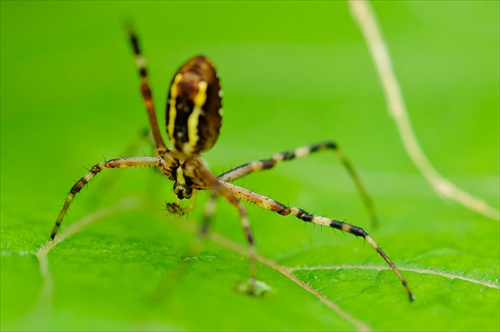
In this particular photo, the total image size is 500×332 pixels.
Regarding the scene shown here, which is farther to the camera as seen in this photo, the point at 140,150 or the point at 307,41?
the point at 307,41

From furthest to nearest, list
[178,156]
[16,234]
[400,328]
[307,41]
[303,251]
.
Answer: [307,41], [178,156], [303,251], [16,234], [400,328]

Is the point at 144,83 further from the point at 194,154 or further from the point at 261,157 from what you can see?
A: the point at 261,157

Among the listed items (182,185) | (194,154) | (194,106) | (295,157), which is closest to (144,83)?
(194,106)

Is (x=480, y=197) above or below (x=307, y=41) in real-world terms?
below

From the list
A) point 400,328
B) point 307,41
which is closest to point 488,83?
point 307,41

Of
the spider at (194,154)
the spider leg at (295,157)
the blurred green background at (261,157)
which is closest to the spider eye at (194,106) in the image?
the spider at (194,154)

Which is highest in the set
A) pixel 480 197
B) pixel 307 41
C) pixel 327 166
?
pixel 307 41

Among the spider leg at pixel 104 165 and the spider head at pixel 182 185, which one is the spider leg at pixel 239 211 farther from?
the spider leg at pixel 104 165

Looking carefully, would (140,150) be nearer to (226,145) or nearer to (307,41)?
(226,145)
